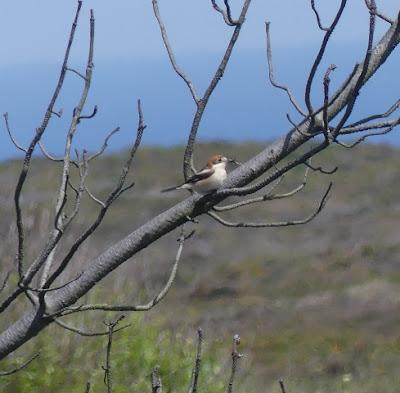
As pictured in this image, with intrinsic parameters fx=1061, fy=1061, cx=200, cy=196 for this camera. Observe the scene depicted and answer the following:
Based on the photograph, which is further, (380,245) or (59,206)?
(380,245)

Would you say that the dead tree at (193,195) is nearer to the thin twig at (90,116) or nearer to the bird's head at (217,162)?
the thin twig at (90,116)

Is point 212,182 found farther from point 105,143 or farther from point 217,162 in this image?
point 217,162

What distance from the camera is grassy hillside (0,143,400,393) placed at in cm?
1129

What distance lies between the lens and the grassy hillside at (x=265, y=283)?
444 inches

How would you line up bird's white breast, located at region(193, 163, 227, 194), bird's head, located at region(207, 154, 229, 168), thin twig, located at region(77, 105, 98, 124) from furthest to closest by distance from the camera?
bird's head, located at region(207, 154, 229, 168), thin twig, located at region(77, 105, 98, 124), bird's white breast, located at region(193, 163, 227, 194)

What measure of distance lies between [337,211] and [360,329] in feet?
60.7

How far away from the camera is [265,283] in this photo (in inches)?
1358

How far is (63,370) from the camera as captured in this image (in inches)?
398

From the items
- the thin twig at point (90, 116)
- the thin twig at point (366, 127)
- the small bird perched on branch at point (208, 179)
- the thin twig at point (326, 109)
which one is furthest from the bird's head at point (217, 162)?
the thin twig at point (326, 109)

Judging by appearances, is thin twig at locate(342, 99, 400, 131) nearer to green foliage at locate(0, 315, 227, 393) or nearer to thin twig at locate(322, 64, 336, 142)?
thin twig at locate(322, 64, 336, 142)

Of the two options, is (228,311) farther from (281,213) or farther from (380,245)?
(281,213)

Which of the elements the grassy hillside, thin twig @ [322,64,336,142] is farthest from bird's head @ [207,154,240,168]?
the grassy hillside

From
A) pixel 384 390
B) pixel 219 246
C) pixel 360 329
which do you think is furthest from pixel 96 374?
pixel 219 246

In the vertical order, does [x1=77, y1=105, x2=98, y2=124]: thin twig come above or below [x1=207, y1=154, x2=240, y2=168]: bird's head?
below
